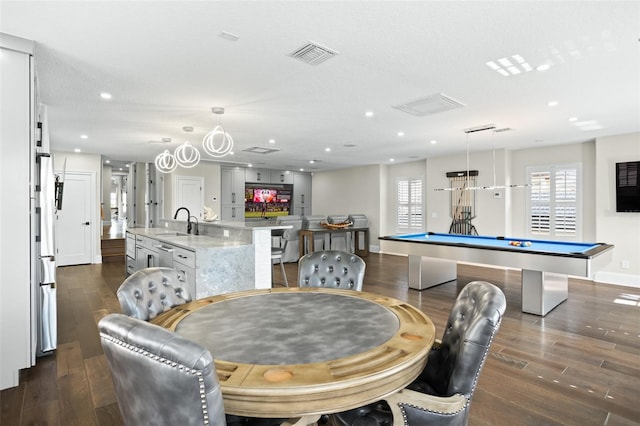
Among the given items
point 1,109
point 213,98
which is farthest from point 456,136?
point 1,109

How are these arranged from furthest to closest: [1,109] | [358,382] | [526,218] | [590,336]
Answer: [526,218]
[590,336]
[1,109]
[358,382]

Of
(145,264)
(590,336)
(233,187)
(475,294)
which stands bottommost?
(590,336)

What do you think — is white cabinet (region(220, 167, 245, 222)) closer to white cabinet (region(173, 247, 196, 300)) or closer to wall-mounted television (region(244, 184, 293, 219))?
wall-mounted television (region(244, 184, 293, 219))

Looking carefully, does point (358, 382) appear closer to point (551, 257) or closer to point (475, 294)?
point (475, 294)

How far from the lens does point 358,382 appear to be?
110cm

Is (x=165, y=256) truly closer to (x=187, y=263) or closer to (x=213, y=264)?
(x=187, y=263)

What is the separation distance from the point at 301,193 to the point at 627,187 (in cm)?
852

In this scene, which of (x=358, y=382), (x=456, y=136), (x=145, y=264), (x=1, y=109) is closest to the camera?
(x=358, y=382)

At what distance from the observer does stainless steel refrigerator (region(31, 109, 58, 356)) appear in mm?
2889

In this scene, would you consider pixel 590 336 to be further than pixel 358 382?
Yes

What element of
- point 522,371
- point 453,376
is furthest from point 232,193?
point 453,376

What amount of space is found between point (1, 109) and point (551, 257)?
5.28 metres

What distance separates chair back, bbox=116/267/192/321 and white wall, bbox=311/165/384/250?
806 cm

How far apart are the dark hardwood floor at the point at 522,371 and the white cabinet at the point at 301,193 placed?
289 inches
